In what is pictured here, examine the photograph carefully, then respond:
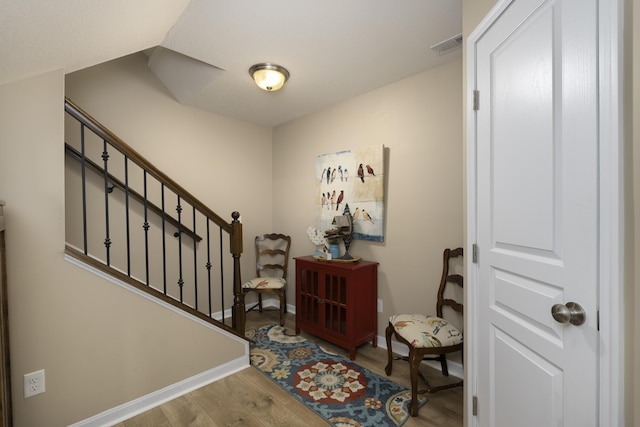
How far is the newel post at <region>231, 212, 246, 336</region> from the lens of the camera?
2236 millimetres

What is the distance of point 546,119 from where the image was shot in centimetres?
94

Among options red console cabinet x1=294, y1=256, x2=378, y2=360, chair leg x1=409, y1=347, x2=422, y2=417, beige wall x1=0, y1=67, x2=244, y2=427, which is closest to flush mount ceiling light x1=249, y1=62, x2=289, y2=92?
beige wall x1=0, y1=67, x2=244, y2=427

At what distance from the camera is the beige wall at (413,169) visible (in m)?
2.17

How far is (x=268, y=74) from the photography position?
7.36 feet

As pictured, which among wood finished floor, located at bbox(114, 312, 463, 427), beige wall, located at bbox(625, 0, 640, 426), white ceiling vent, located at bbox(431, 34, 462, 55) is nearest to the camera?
beige wall, located at bbox(625, 0, 640, 426)

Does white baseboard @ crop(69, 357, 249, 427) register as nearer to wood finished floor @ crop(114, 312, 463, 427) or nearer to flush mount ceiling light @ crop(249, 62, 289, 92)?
wood finished floor @ crop(114, 312, 463, 427)

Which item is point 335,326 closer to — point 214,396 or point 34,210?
point 214,396

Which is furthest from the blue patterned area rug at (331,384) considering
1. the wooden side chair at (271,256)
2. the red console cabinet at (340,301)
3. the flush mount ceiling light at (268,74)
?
the flush mount ceiling light at (268,74)

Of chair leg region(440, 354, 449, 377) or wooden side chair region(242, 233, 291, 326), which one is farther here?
wooden side chair region(242, 233, 291, 326)

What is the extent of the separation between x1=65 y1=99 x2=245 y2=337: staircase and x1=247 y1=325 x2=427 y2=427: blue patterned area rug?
44 cm

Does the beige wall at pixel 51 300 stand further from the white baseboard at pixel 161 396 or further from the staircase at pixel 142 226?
the staircase at pixel 142 226

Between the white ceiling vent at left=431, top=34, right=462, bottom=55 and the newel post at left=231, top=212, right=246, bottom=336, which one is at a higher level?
the white ceiling vent at left=431, top=34, right=462, bottom=55

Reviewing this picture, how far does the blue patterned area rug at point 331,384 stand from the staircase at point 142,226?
442 mm

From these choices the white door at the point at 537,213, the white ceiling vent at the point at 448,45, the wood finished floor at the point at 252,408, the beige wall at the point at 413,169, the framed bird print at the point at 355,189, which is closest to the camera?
the white door at the point at 537,213
